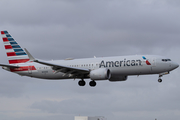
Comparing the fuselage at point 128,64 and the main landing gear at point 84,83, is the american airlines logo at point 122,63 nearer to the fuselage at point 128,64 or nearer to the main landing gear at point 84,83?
the fuselage at point 128,64

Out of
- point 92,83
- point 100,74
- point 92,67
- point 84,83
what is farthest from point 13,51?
point 100,74

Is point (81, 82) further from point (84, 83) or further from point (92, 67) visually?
point (92, 67)

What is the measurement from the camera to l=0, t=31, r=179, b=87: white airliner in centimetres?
5616

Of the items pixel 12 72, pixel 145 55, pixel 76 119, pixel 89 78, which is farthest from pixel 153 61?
pixel 76 119

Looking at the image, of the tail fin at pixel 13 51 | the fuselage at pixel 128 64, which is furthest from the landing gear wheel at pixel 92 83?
the tail fin at pixel 13 51

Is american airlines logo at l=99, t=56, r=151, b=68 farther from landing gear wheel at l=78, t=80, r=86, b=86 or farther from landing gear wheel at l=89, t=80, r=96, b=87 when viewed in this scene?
landing gear wheel at l=78, t=80, r=86, b=86

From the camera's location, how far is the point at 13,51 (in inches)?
2692

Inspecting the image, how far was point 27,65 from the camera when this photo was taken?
213 ft

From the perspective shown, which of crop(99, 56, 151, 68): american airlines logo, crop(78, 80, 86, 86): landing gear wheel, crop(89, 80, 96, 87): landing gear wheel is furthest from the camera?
crop(78, 80, 86, 86): landing gear wheel

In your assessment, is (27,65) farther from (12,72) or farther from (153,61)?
(153,61)

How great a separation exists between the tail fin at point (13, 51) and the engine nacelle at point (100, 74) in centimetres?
1628

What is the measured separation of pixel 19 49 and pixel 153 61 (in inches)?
1091

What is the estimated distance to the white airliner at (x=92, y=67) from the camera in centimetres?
5616

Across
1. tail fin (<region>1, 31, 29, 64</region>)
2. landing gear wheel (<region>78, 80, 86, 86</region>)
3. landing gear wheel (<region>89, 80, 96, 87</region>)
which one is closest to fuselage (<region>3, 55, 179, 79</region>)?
landing gear wheel (<region>78, 80, 86, 86</region>)
